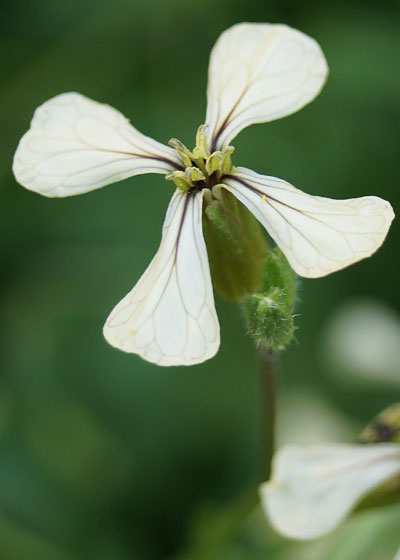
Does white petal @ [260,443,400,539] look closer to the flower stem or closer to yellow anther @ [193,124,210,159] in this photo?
the flower stem

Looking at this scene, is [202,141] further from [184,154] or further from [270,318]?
[270,318]

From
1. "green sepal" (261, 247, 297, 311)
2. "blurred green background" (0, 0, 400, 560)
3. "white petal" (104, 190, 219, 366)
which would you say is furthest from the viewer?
"blurred green background" (0, 0, 400, 560)

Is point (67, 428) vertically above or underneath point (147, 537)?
above

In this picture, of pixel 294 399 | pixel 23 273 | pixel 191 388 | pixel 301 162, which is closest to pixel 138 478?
pixel 191 388

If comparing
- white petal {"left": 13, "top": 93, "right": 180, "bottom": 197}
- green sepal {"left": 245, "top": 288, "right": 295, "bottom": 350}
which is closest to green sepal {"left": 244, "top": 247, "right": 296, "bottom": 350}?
green sepal {"left": 245, "top": 288, "right": 295, "bottom": 350}

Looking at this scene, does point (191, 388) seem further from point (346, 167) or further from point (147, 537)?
point (346, 167)

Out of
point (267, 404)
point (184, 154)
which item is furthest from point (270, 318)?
point (184, 154)
